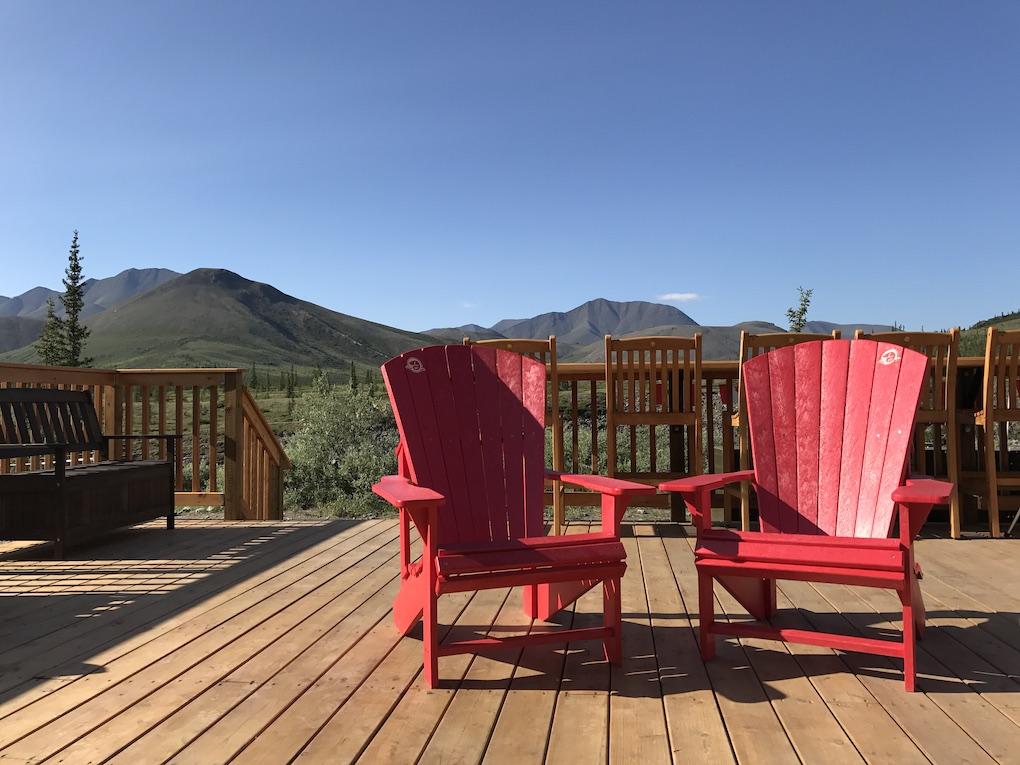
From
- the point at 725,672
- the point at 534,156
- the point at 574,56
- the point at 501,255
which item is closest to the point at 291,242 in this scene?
the point at 501,255

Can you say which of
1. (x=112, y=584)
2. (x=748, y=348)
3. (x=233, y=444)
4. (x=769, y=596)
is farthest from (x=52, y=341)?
(x=769, y=596)

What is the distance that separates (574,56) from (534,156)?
6205 mm

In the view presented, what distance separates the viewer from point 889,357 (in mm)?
2582

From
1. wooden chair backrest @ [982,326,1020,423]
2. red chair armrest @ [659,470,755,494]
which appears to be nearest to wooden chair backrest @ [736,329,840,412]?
wooden chair backrest @ [982,326,1020,423]

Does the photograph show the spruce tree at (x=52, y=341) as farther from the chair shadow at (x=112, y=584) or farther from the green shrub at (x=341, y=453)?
the chair shadow at (x=112, y=584)

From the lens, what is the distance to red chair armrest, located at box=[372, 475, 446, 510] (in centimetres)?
196

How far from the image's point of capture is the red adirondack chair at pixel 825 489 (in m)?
2.01

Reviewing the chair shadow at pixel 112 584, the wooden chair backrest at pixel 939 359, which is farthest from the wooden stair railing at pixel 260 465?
the wooden chair backrest at pixel 939 359

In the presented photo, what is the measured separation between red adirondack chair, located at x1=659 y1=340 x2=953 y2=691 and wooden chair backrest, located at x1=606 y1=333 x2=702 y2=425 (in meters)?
1.48

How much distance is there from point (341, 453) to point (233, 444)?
3291 millimetres

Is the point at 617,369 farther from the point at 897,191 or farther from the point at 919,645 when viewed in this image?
the point at 897,191

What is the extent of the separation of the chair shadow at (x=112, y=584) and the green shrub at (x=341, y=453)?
8.22 ft

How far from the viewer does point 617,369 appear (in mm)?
4363

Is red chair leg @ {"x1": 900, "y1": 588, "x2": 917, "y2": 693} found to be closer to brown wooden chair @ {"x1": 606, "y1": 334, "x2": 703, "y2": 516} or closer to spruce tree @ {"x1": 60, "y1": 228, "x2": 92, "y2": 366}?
brown wooden chair @ {"x1": 606, "y1": 334, "x2": 703, "y2": 516}
